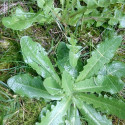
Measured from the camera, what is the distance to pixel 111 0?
2.00m

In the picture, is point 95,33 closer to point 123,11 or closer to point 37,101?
point 123,11

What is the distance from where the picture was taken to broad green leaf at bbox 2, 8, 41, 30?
A: 1.96 metres

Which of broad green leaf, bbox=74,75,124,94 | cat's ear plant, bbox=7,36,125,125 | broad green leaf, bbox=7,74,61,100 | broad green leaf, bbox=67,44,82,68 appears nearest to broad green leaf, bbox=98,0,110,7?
cat's ear plant, bbox=7,36,125,125

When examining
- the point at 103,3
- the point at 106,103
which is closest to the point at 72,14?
the point at 103,3

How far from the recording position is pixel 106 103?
6.82 feet

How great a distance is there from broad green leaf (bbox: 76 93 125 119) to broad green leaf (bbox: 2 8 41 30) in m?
0.91

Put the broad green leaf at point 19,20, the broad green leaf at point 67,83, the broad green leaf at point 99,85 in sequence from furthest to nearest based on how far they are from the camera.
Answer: the broad green leaf at point 99,85 → the broad green leaf at point 19,20 → the broad green leaf at point 67,83

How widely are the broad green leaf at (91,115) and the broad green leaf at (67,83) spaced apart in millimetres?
178

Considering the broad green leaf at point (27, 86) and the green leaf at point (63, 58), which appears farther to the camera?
the green leaf at point (63, 58)

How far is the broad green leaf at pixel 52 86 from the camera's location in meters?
1.88

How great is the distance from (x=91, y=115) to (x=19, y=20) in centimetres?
125

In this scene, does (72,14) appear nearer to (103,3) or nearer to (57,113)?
(103,3)

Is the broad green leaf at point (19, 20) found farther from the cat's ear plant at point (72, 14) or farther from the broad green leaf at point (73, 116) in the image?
the broad green leaf at point (73, 116)

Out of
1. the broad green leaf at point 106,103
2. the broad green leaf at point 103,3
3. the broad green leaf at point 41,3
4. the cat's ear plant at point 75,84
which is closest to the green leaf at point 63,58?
the cat's ear plant at point 75,84
